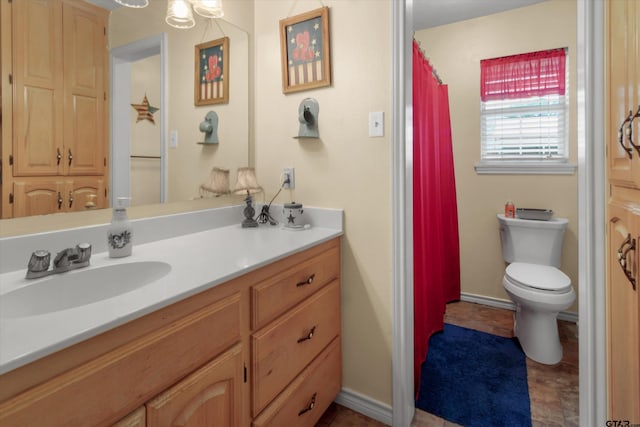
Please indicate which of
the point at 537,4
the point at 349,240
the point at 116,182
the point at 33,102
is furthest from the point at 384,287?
the point at 537,4

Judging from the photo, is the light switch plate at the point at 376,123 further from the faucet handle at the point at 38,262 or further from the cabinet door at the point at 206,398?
the faucet handle at the point at 38,262

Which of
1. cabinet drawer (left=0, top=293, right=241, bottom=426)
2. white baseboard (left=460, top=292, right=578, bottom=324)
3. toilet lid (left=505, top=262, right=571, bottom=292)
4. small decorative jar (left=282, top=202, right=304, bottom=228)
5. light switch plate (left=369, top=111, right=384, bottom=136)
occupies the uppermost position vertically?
light switch plate (left=369, top=111, right=384, bottom=136)

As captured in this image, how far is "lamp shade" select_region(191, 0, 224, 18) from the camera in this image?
1.55 metres

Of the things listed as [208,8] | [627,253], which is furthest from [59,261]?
[627,253]

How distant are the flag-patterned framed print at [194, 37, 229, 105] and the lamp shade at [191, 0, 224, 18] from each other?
4.4 inches

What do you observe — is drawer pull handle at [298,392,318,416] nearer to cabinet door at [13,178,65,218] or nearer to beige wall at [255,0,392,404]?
beige wall at [255,0,392,404]

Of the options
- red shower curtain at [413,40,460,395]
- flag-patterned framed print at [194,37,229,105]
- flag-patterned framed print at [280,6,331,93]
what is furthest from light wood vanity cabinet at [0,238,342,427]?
flag-patterned framed print at [194,37,229,105]

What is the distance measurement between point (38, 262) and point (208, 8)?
132 centimetres

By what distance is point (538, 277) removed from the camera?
2072mm

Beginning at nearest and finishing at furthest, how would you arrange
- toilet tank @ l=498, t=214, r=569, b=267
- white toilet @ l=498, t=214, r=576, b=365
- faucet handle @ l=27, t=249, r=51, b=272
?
faucet handle @ l=27, t=249, r=51, b=272 → white toilet @ l=498, t=214, r=576, b=365 → toilet tank @ l=498, t=214, r=569, b=267

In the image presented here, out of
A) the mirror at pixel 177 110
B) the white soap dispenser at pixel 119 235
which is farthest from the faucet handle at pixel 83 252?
the mirror at pixel 177 110

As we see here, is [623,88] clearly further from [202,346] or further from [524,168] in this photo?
[524,168]

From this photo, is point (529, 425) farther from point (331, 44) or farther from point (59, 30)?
point (59, 30)

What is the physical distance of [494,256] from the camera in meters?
2.77
